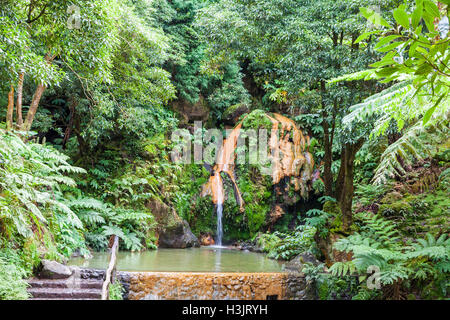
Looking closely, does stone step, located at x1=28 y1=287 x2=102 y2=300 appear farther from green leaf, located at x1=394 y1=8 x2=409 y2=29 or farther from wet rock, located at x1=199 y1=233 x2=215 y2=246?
wet rock, located at x1=199 y1=233 x2=215 y2=246

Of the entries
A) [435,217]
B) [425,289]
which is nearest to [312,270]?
[425,289]

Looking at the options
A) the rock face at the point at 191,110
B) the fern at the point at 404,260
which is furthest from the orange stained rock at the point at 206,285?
the rock face at the point at 191,110

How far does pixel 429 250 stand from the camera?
14.4 feet

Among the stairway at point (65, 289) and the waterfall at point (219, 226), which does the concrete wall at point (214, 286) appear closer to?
the stairway at point (65, 289)

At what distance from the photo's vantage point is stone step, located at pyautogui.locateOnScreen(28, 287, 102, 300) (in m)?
4.55

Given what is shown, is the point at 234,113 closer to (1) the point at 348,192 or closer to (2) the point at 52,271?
(1) the point at 348,192

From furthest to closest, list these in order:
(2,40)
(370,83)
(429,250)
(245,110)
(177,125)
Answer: (245,110) → (177,125) → (370,83) → (429,250) → (2,40)

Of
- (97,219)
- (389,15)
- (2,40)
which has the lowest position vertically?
(97,219)

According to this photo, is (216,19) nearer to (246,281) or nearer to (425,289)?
(246,281)

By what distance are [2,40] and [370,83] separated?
20.4 feet

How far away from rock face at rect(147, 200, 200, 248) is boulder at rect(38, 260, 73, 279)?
432 cm

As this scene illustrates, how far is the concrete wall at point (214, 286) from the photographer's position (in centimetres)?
544

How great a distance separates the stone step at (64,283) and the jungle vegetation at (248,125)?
25 centimetres

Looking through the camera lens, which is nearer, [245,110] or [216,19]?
[216,19]
